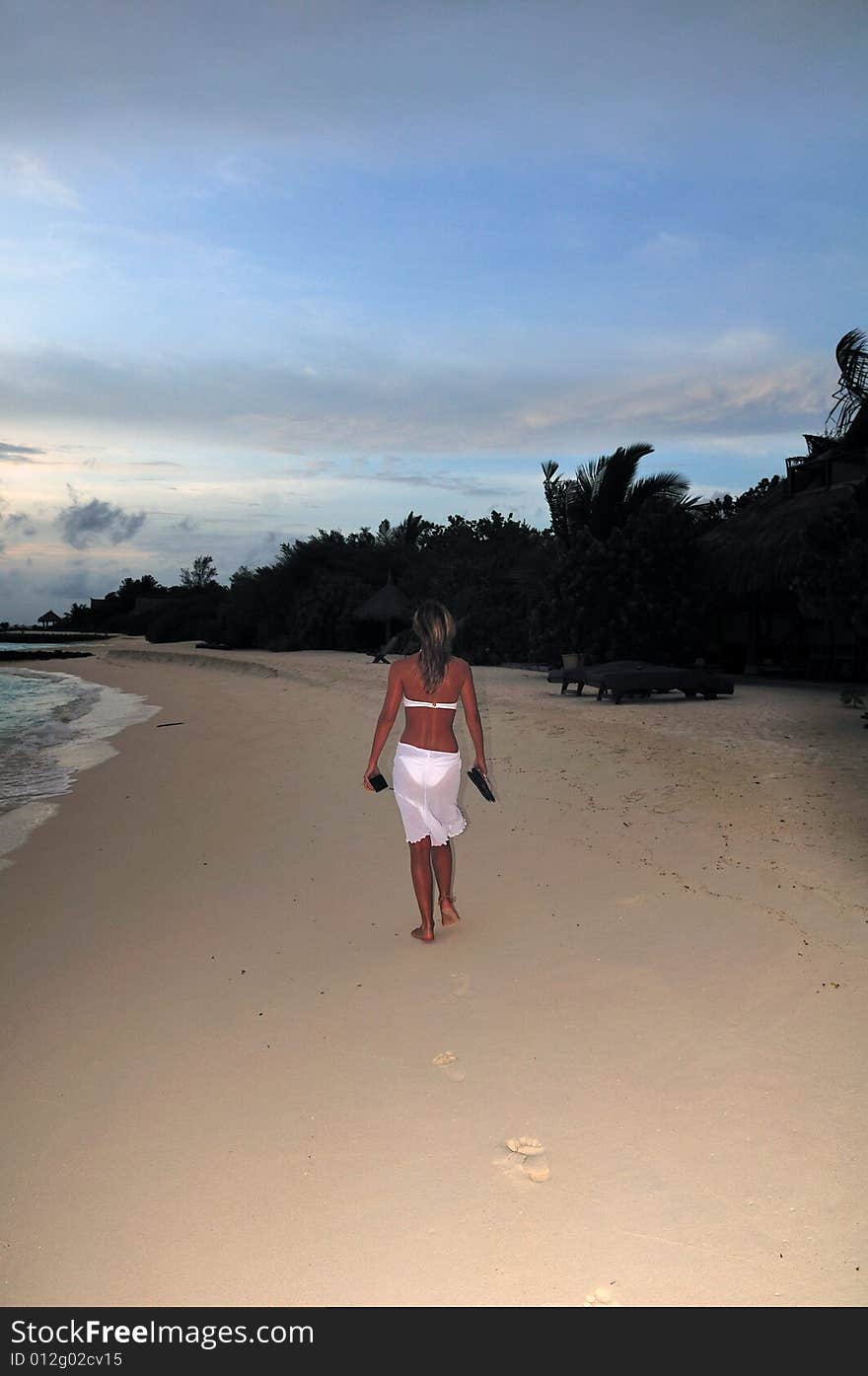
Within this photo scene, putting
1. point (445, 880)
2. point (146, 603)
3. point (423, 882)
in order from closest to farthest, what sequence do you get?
point (423, 882)
point (445, 880)
point (146, 603)

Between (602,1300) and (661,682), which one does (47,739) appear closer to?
(661,682)

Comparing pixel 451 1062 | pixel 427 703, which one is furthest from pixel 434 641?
pixel 451 1062

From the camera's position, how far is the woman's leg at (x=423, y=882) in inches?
189

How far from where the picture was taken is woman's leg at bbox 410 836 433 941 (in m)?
4.79

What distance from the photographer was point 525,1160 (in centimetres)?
296

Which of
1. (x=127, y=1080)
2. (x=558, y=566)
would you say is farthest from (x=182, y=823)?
(x=558, y=566)

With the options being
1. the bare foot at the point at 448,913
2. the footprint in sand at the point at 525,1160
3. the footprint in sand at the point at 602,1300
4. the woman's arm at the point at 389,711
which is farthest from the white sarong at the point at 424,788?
the footprint in sand at the point at 602,1300

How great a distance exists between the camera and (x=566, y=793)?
8.23 m

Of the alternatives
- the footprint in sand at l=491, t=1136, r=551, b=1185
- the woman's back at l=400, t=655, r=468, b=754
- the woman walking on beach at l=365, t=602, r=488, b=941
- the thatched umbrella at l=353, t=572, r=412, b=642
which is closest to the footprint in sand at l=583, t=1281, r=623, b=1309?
the footprint in sand at l=491, t=1136, r=551, b=1185

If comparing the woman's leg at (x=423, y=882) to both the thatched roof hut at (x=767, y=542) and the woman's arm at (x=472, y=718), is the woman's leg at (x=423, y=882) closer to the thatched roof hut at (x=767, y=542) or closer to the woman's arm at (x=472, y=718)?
the woman's arm at (x=472, y=718)

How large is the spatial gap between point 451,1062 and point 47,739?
1378cm

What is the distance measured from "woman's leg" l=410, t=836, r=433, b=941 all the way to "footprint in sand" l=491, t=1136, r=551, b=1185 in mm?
1814

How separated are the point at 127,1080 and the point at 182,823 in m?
4.59
